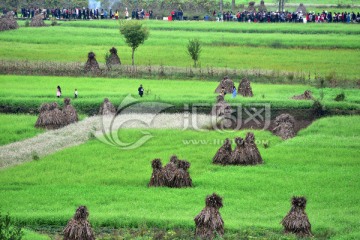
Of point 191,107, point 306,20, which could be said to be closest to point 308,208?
point 191,107

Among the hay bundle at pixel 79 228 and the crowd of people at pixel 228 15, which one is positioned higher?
the crowd of people at pixel 228 15

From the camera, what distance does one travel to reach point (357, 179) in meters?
33.8

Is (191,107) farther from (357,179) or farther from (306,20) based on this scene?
(306,20)

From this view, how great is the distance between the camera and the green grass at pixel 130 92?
48094 millimetres

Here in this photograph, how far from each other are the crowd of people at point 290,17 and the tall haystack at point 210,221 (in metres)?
63.9

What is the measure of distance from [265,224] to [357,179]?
6.97 meters

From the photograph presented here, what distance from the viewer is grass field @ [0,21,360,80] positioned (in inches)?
2564

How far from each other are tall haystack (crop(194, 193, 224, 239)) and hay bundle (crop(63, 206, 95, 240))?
3140mm

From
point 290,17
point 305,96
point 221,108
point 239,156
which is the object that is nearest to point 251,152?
point 239,156

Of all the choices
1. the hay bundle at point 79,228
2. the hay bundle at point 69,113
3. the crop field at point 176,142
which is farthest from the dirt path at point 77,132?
the hay bundle at point 79,228

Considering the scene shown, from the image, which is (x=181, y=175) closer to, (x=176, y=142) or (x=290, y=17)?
(x=176, y=142)

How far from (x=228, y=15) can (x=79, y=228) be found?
6989 centimetres

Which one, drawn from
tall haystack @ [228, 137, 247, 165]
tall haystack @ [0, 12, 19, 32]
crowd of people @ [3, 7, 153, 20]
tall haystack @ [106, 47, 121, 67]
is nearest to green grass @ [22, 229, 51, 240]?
tall haystack @ [228, 137, 247, 165]

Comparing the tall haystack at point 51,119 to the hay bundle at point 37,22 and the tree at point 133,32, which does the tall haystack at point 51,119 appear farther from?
the hay bundle at point 37,22
